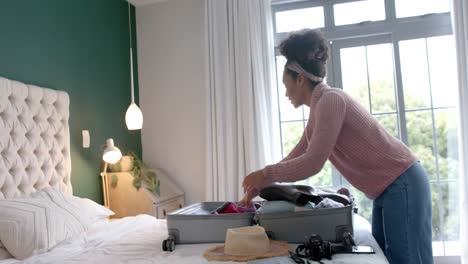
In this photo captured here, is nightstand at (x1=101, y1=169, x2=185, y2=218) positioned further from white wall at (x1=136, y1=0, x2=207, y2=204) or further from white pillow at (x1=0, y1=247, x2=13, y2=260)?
white pillow at (x1=0, y1=247, x2=13, y2=260)

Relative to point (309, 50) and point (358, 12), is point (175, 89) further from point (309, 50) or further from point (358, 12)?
point (309, 50)

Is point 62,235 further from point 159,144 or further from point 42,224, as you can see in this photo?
point 159,144

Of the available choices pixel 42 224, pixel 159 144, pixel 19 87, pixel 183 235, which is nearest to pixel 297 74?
pixel 183 235

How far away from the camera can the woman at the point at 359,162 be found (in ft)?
4.38

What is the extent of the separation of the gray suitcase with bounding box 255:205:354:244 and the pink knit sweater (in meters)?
0.14

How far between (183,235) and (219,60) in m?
2.12

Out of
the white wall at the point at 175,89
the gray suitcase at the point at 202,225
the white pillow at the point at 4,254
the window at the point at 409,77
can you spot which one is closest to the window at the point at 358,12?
the window at the point at 409,77

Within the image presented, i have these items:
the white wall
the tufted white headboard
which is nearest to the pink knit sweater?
the tufted white headboard

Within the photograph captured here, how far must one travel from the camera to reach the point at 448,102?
3016 mm

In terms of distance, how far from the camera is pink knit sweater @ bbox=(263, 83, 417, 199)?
133cm

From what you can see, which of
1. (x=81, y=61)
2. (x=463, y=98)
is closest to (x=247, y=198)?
(x=81, y=61)

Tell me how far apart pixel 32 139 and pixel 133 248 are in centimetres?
121

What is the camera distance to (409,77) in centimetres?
309

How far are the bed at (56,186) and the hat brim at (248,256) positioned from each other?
0.14 ft
